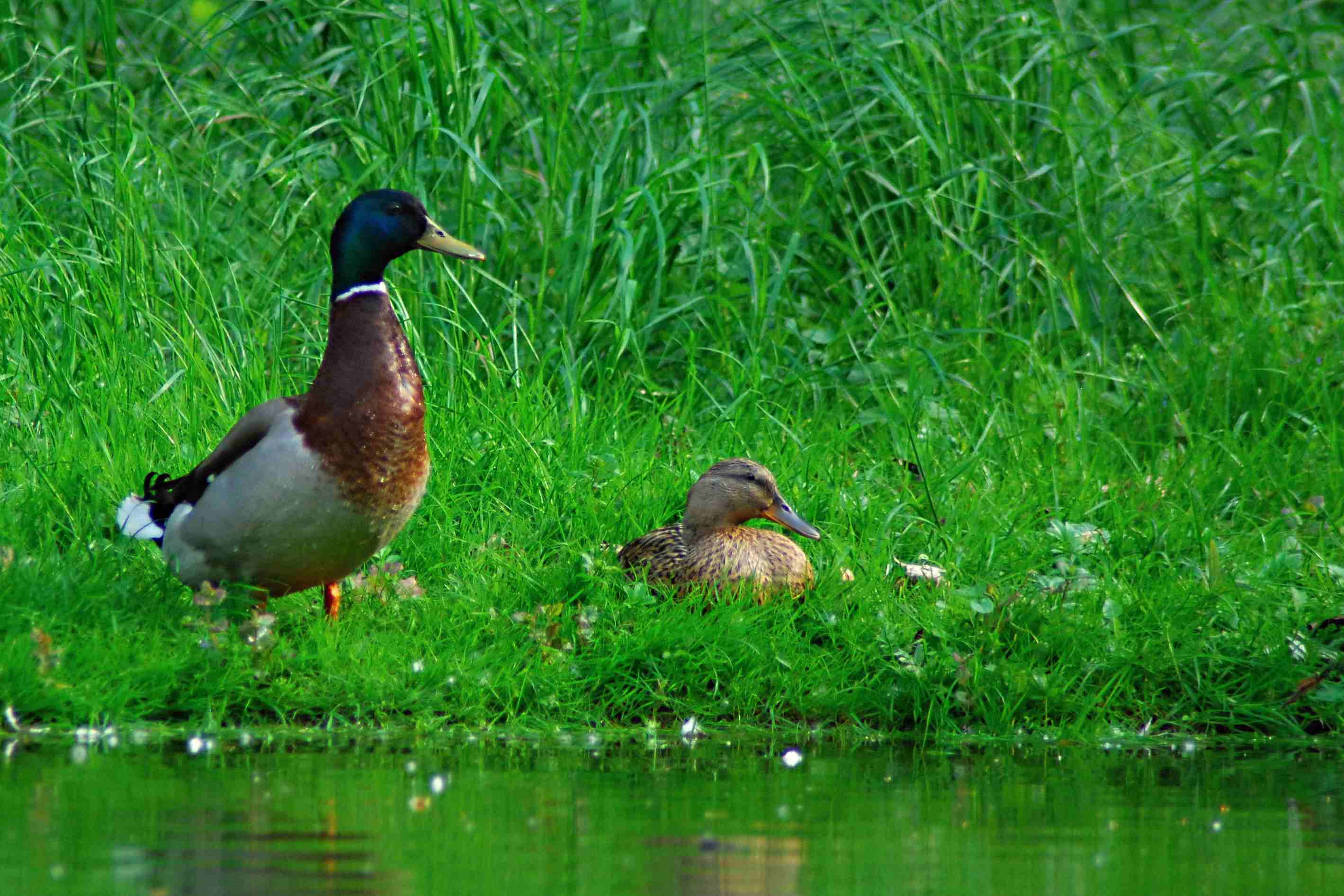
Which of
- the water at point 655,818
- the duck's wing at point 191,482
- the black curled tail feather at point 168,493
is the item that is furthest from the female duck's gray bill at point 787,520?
the black curled tail feather at point 168,493

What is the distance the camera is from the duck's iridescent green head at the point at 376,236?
16.5 ft

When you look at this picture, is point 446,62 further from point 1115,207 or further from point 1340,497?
point 1340,497

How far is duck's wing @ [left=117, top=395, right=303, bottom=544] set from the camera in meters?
4.80

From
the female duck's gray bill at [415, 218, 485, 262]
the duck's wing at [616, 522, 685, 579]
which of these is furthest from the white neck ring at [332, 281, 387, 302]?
the duck's wing at [616, 522, 685, 579]

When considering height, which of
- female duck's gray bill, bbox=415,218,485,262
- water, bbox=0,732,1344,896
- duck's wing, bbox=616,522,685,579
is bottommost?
water, bbox=0,732,1344,896

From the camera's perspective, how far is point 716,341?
693cm

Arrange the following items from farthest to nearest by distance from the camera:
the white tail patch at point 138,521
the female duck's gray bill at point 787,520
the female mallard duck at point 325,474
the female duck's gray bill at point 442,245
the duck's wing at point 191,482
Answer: the female duck's gray bill at point 787,520
the female duck's gray bill at point 442,245
the white tail patch at point 138,521
the duck's wing at point 191,482
the female mallard duck at point 325,474

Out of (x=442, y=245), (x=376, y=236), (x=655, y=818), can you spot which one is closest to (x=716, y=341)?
(x=442, y=245)

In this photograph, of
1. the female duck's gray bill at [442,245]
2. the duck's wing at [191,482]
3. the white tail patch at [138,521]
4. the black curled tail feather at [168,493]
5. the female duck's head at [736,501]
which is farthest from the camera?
the female duck's head at [736,501]

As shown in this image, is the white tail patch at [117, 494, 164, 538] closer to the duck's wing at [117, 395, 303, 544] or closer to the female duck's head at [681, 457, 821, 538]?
the duck's wing at [117, 395, 303, 544]

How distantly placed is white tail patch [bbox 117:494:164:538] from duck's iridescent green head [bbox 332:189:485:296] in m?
0.81

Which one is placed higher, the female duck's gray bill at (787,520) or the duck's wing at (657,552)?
the female duck's gray bill at (787,520)

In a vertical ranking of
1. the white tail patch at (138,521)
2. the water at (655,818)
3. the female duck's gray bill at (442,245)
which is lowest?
the water at (655,818)

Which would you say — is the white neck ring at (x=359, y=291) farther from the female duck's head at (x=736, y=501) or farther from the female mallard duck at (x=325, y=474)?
the female duck's head at (x=736, y=501)
